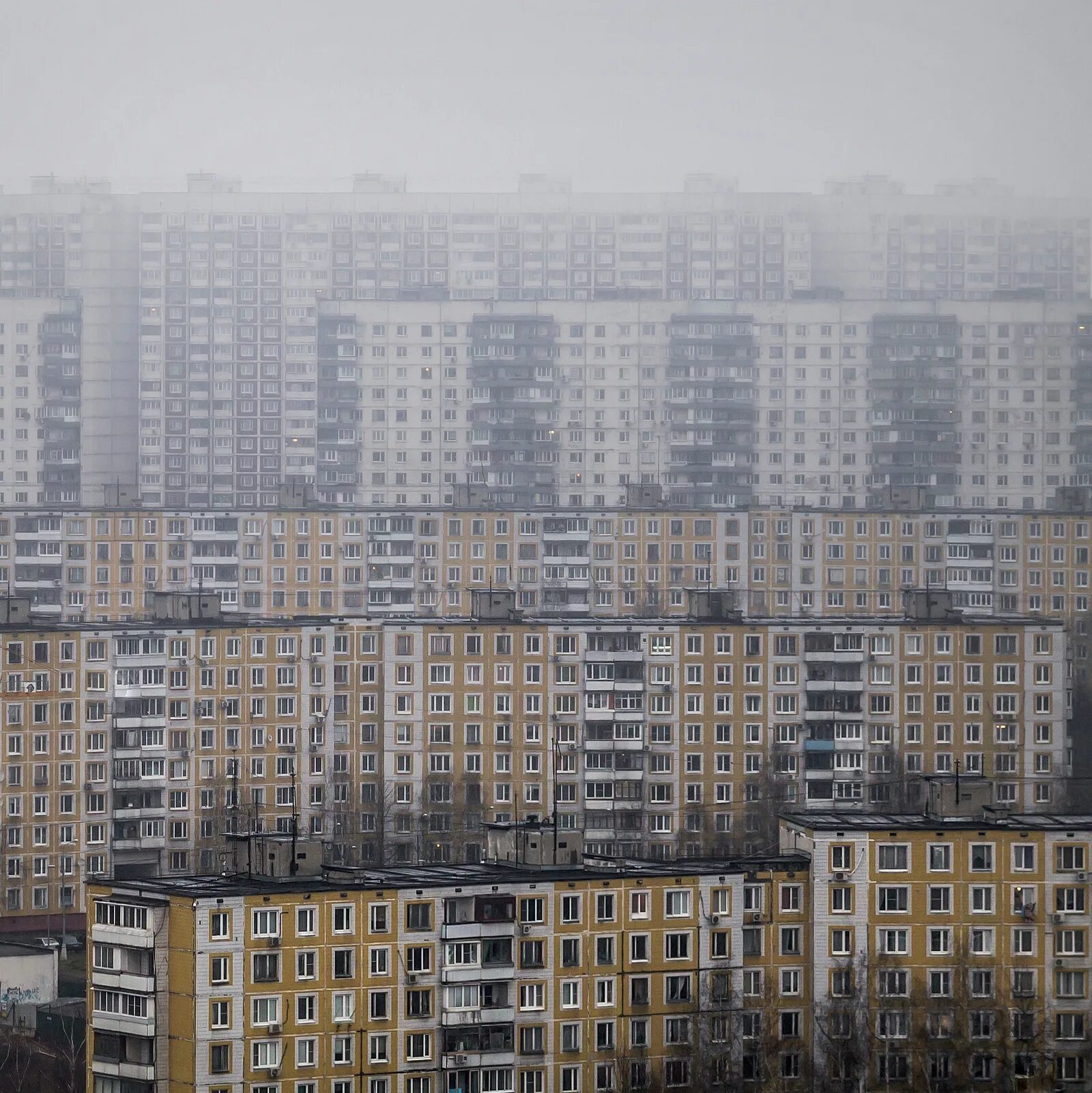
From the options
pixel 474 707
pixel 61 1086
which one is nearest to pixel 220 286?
pixel 474 707

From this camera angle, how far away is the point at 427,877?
1654 inches

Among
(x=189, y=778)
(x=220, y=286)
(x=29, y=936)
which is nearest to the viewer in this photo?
(x=29, y=936)

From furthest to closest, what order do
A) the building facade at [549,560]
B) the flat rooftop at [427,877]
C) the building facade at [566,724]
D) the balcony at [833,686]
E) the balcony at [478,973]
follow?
1. the building facade at [549,560]
2. the balcony at [833,686]
3. the building facade at [566,724]
4. the balcony at [478,973]
5. the flat rooftop at [427,877]

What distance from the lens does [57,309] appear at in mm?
120125

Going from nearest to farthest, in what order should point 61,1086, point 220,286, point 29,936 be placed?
1. point 61,1086
2. point 29,936
3. point 220,286

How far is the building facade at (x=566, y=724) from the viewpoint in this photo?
64062mm

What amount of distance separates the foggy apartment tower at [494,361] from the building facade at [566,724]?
4609 cm

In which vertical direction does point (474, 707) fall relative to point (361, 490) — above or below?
below

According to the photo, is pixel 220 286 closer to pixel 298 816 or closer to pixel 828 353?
pixel 828 353

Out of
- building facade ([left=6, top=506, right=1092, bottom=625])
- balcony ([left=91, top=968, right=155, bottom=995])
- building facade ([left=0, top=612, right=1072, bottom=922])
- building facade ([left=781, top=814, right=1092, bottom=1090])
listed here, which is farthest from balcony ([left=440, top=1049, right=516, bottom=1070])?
building facade ([left=6, top=506, right=1092, bottom=625])

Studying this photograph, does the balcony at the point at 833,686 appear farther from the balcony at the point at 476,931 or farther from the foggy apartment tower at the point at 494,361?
the foggy apartment tower at the point at 494,361

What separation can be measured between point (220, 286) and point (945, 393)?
→ 3894 centimetres

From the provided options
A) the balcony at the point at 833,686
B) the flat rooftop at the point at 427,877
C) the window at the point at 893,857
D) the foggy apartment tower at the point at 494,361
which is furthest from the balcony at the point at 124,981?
the foggy apartment tower at the point at 494,361

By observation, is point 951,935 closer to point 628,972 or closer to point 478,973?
point 628,972
